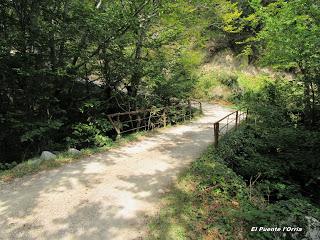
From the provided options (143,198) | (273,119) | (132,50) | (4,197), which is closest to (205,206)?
(143,198)

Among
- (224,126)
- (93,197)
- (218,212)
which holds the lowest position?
(218,212)

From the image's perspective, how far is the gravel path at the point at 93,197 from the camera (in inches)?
175

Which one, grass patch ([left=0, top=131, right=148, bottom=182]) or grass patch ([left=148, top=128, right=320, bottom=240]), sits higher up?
grass patch ([left=0, top=131, right=148, bottom=182])

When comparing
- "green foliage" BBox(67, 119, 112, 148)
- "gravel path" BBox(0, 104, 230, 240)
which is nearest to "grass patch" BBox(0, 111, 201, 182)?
"gravel path" BBox(0, 104, 230, 240)

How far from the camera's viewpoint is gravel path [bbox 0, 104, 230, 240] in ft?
14.6

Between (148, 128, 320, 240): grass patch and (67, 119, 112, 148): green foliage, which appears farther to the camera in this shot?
(67, 119, 112, 148): green foliage

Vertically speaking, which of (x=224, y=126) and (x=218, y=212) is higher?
(x=224, y=126)

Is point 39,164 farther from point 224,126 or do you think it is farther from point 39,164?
point 224,126

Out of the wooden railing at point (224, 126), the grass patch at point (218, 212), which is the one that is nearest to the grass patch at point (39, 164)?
the grass patch at point (218, 212)

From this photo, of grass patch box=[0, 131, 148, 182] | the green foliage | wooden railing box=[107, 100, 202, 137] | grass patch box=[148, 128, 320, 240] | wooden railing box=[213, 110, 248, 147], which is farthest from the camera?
wooden railing box=[107, 100, 202, 137]

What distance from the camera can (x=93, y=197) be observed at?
5562mm

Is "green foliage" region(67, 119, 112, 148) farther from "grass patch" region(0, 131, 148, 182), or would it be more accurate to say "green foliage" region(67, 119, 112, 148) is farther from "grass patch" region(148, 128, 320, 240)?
"grass patch" region(148, 128, 320, 240)

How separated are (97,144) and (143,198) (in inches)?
179

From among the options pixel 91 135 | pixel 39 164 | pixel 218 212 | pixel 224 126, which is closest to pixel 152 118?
pixel 224 126
